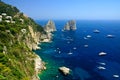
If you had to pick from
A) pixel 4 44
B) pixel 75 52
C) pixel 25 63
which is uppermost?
pixel 4 44

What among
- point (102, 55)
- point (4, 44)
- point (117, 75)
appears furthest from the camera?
point (102, 55)

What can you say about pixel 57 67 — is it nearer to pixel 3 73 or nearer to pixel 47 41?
pixel 3 73

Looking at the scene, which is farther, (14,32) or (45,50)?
(45,50)

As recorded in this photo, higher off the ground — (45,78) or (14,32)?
(14,32)

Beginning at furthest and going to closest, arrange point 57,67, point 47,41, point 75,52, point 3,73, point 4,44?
point 47,41 < point 75,52 < point 57,67 < point 4,44 < point 3,73

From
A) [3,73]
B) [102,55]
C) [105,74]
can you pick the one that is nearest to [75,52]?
[102,55]

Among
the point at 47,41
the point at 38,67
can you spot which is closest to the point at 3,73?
the point at 38,67

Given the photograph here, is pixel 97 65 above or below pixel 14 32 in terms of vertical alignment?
below

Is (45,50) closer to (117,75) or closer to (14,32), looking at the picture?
(14,32)

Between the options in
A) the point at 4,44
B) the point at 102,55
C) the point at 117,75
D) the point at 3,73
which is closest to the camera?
the point at 3,73
